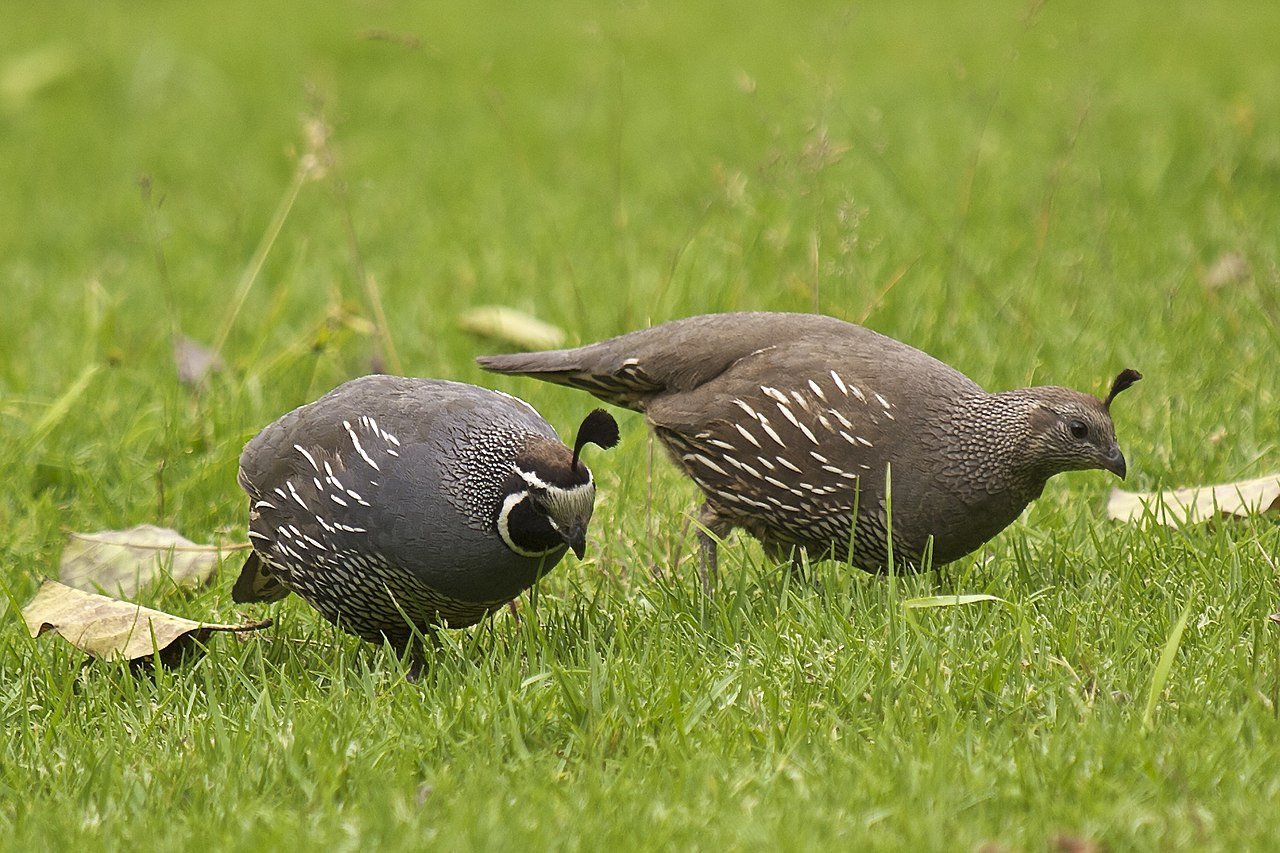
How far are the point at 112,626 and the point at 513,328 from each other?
111 inches

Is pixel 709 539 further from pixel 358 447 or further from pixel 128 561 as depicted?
pixel 128 561

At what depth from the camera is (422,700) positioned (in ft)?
13.4

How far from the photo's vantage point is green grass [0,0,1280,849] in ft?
11.8

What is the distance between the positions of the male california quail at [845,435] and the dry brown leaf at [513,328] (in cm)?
166

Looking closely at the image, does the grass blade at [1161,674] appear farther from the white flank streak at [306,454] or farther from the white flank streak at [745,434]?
the white flank streak at [306,454]

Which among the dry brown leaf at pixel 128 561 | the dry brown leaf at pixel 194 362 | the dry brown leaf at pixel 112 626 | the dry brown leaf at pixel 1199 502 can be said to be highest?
the dry brown leaf at pixel 1199 502

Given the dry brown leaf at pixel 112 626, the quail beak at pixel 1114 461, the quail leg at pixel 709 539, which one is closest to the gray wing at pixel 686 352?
the quail leg at pixel 709 539

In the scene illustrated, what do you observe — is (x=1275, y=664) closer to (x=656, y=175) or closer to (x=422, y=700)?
(x=422, y=700)

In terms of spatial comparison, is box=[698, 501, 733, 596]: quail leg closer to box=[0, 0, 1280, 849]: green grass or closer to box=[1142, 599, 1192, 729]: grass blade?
box=[0, 0, 1280, 849]: green grass

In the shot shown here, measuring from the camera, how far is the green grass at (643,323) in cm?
359

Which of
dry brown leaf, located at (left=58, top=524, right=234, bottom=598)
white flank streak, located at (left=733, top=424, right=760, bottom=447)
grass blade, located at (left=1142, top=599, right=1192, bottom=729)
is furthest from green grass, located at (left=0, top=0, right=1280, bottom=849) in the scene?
white flank streak, located at (left=733, top=424, right=760, bottom=447)

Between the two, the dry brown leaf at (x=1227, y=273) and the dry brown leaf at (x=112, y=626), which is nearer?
the dry brown leaf at (x=112, y=626)

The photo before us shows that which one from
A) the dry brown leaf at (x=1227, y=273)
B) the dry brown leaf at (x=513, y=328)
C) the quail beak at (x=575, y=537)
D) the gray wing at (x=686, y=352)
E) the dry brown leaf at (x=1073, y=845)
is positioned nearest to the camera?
the dry brown leaf at (x=1073, y=845)

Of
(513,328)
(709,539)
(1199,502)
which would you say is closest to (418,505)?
(709,539)
